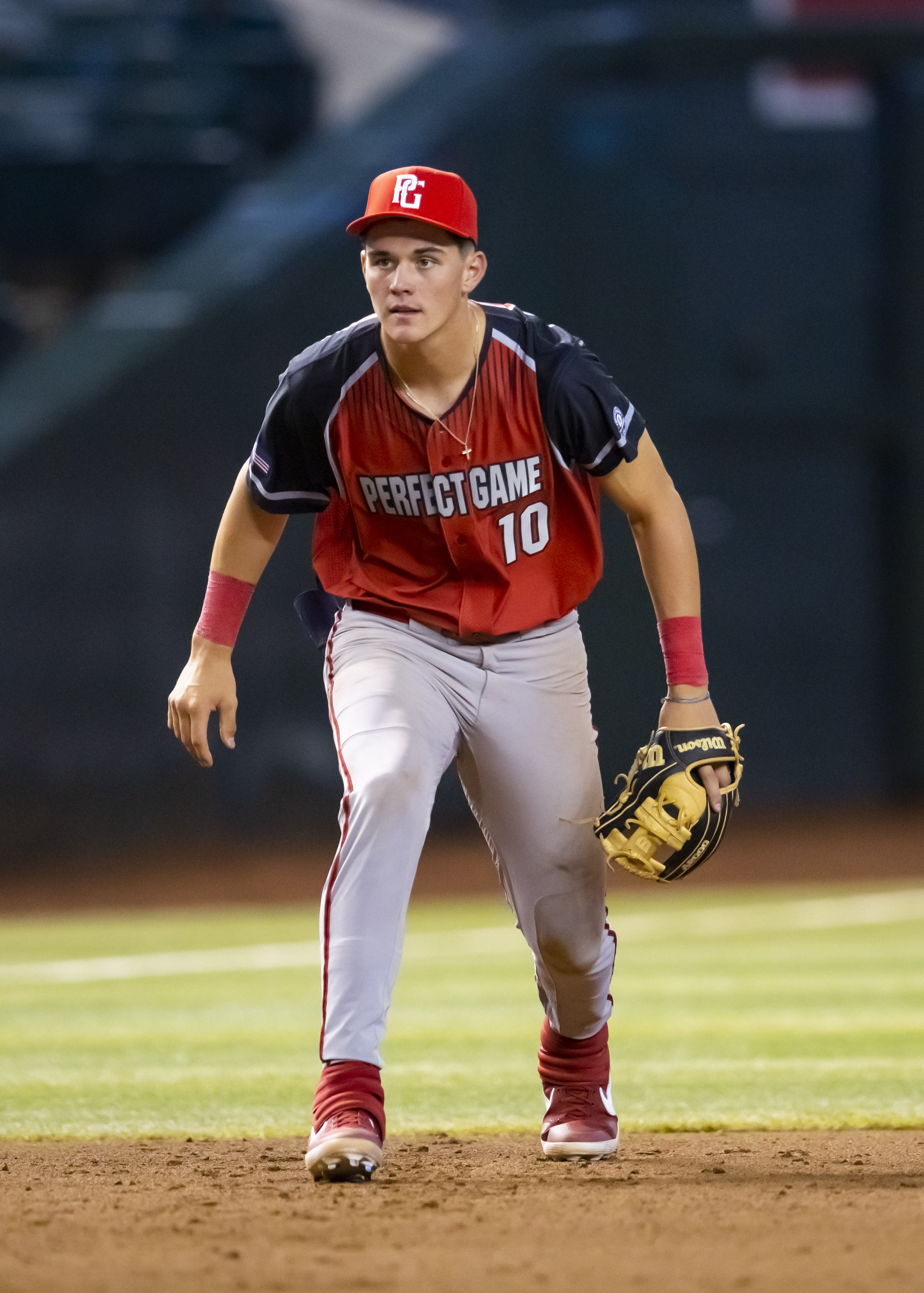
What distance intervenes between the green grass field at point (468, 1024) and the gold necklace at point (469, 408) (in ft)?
5.38

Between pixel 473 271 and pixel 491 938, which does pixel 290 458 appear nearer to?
pixel 473 271

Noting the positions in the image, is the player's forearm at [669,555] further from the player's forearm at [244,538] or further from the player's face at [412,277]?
the player's forearm at [244,538]

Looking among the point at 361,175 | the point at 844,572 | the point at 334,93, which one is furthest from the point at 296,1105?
the point at 334,93

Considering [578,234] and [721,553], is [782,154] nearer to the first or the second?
[578,234]

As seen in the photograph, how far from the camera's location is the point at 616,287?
16.5m

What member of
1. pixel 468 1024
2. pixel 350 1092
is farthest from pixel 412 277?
pixel 468 1024

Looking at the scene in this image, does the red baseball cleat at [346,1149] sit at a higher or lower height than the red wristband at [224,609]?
lower

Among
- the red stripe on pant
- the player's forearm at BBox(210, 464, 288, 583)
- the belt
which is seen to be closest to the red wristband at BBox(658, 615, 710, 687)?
the belt

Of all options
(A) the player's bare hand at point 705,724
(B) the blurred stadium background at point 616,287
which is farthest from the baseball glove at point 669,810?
(B) the blurred stadium background at point 616,287

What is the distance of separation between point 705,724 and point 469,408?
81 cm

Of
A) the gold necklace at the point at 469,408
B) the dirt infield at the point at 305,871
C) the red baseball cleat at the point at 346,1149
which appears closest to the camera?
the red baseball cleat at the point at 346,1149

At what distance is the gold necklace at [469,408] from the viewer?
3834 millimetres

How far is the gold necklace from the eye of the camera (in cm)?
383

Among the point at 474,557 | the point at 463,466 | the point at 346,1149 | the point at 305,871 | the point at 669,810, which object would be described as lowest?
the point at 305,871
